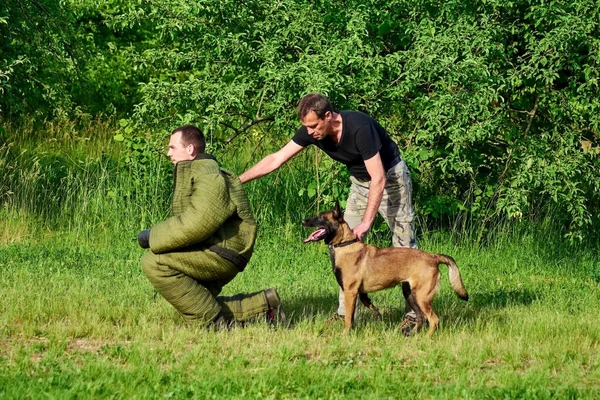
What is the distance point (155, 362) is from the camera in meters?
6.82

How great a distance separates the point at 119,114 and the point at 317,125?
13.5 metres

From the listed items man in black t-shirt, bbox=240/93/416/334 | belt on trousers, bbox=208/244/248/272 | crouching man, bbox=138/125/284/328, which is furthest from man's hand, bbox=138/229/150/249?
man in black t-shirt, bbox=240/93/416/334

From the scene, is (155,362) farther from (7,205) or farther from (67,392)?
(7,205)

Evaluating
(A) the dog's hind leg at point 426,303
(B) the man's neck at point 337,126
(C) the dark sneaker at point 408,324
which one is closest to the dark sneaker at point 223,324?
(C) the dark sneaker at point 408,324

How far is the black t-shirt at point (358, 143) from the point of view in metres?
7.94

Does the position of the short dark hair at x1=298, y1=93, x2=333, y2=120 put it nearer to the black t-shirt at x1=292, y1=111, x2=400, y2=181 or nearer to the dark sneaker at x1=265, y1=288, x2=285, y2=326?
the black t-shirt at x1=292, y1=111, x2=400, y2=181

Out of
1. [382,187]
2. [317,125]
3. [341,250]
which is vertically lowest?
[341,250]

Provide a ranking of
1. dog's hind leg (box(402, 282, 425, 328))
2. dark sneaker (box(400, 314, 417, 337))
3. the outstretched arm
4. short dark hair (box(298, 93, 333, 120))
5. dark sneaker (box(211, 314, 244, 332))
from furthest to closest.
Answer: the outstretched arm < dark sneaker (box(400, 314, 417, 337)) < dog's hind leg (box(402, 282, 425, 328)) < dark sneaker (box(211, 314, 244, 332)) < short dark hair (box(298, 93, 333, 120))

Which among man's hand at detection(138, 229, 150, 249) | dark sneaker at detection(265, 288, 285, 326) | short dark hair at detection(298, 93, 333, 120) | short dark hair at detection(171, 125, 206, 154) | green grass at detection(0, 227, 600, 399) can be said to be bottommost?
green grass at detection(0, 227, 600, 399)

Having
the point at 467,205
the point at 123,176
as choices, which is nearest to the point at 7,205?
the point at 123,176

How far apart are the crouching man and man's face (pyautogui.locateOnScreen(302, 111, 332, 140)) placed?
0.72 meters

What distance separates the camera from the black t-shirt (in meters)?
7.94

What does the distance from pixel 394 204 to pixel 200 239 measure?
6.18 ft

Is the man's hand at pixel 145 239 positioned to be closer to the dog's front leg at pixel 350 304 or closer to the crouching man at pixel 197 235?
the crouching man at pixel 197 235
